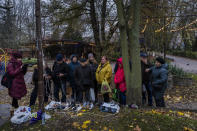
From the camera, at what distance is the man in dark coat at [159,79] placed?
4.79 meters

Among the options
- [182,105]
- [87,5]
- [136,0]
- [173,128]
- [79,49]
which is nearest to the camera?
[173,128]

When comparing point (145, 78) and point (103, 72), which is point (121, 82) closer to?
point (103, 72)

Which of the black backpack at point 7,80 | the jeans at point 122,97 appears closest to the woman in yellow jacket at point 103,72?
the jeans at point 122,97

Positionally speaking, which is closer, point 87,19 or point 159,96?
point 159,96

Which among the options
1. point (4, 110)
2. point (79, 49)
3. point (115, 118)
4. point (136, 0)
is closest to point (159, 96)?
point (115, 118)

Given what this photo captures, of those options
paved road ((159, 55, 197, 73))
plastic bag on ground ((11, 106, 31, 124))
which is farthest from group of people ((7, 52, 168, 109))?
paved road ((159, 55, 197, 73))

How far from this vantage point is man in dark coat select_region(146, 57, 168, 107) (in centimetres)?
479

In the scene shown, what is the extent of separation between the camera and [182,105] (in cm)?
620

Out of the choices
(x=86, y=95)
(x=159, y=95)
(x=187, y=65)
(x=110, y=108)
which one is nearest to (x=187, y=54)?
(x=187, y=65)

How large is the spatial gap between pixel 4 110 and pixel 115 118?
369cm

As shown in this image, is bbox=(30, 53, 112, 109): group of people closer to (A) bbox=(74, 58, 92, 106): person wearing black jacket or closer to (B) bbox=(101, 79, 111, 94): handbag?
(A) bbox=(74, 58, 92, 106): person wearing black jacket

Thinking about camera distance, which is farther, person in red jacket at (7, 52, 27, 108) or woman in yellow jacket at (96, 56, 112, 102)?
woman in yellow jacket at (96, 56, 112, 102)

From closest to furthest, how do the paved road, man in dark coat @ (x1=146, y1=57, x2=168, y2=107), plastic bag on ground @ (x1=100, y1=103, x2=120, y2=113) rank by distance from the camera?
1. plastic bag on ground @ (x1=100, y1=103, x2=120, y2=113)
2. man in dark coat @ (x1=146, y1=57, x2=168, y2=107)
3. the paved road

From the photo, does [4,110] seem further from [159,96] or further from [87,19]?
[87,19]
